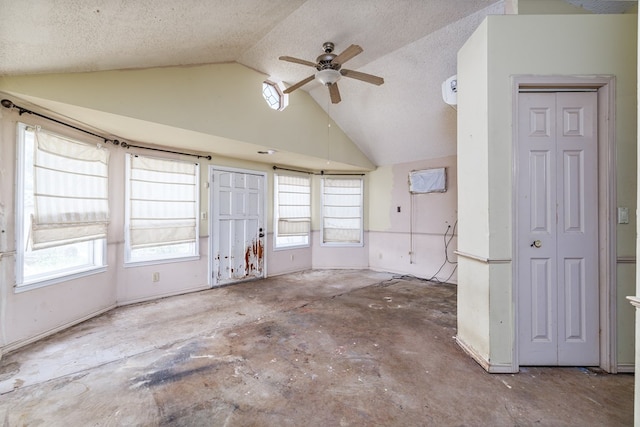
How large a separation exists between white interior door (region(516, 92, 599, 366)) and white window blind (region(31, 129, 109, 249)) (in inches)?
169

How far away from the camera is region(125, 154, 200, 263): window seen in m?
3.74

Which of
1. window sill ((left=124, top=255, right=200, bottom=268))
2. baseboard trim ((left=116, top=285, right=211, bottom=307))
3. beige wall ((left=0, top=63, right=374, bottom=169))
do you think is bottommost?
baseboard trim ((left=116, top=285, right=211, bottom=307))

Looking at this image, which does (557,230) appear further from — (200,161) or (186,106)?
(200,161)

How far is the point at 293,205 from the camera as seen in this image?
568cm

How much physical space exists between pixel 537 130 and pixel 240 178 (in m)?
4.17

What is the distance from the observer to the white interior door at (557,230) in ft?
7.02

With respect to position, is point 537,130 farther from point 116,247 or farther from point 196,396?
point 116,247

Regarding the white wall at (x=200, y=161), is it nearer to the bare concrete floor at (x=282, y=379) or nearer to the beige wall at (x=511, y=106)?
the bare concrete floor at (x=282, y=379)

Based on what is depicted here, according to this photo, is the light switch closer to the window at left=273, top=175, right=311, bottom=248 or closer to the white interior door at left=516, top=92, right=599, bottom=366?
the white interior door at left=516, top=92, right=599, bottom=366

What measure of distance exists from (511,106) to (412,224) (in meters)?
3.39

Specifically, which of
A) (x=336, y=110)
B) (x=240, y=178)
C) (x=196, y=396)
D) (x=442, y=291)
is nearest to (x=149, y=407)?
(x=196, y=396)

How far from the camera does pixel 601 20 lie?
2.05 metres

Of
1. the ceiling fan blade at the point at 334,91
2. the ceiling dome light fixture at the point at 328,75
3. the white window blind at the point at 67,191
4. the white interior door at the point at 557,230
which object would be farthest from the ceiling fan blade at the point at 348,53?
the white window blind at the point at 67,191

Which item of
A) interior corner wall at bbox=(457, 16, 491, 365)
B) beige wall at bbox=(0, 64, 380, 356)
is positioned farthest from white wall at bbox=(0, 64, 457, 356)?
interior corner wall at bbox=(457, 16, 491, 365)
